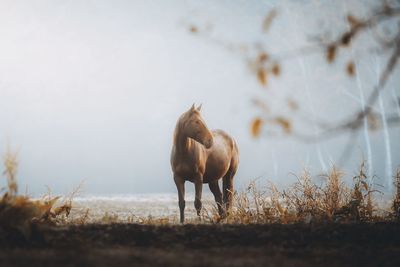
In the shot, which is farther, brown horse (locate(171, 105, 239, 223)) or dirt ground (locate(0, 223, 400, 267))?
brown horse (locate(171, 105, 239, 223))

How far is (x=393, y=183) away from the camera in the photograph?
629cm

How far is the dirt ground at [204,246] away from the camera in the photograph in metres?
2.54

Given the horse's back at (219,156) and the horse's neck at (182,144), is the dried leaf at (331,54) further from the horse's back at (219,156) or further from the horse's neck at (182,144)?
the horse's back at (219,156)

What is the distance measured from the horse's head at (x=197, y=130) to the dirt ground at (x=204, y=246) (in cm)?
405

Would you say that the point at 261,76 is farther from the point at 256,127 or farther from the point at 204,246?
the point at 204,246

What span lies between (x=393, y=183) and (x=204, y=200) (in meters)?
3.15

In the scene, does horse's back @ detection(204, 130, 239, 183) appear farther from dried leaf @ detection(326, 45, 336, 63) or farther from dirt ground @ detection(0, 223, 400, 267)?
dried leaf @ detection(326, 45, 336, 63)

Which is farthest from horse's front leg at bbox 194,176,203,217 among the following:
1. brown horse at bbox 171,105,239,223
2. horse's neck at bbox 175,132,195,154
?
horse's neck at bbox 175,132,195,154

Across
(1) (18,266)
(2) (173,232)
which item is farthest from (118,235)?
(1) (18,266)

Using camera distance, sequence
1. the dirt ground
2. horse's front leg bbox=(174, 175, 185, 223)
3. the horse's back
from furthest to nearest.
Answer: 1. the horse's back
2. horse's front leg bbox=(174, 175, 185, 223)
3. the dirt ground

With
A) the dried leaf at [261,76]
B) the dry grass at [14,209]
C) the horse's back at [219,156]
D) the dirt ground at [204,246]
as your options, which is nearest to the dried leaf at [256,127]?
the dried leaf at [261,76]

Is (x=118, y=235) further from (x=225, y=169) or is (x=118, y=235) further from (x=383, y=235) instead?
(x=225, y=169)

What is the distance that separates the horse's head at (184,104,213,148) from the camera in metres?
7.78

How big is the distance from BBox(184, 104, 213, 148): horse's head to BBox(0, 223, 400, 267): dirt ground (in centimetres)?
405
